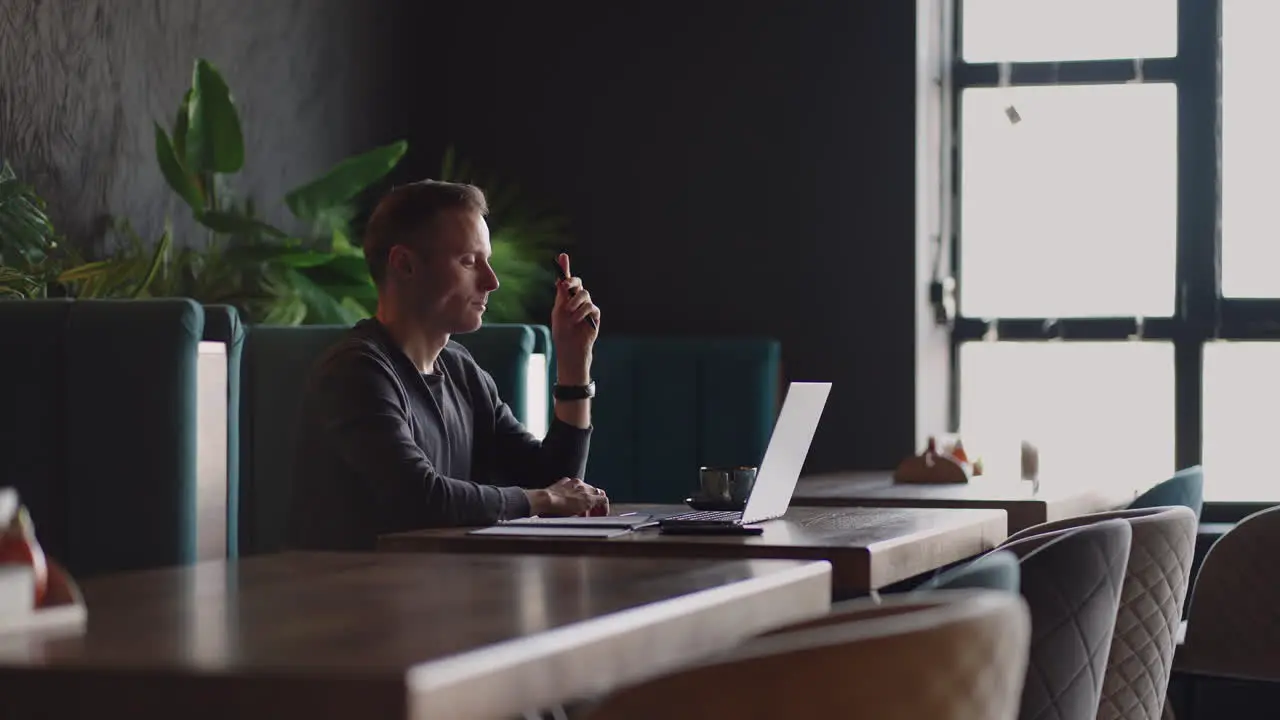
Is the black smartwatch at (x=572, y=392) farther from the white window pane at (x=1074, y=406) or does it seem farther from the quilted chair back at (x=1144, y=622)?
the white window pane at (x=1074, y=406)

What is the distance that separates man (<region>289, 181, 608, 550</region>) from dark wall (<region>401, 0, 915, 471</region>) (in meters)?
2.28

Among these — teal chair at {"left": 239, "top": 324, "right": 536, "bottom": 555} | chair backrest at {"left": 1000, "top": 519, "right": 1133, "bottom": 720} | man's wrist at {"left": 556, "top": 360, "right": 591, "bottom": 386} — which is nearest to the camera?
chair backrest at {"left": 1000, "top": 519, "right": 1133, "bottom": 720}

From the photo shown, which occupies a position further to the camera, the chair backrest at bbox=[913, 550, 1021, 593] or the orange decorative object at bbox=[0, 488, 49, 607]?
the chair backrest at bbox=[913, 550, 1021, 593]

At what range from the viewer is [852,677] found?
1.24 metres

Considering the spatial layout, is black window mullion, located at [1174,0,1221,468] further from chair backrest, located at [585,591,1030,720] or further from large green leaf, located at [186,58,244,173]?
chair backrest, located at [585,591,1030,720]

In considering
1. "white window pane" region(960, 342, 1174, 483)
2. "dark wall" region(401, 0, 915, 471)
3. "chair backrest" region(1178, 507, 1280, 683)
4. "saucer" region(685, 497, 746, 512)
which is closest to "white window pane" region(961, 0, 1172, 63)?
"dark wall" region(401, 0, 915, 471)

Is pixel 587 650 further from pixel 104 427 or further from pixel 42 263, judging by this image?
pixel 42 263

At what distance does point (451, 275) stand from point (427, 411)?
264 millimetres

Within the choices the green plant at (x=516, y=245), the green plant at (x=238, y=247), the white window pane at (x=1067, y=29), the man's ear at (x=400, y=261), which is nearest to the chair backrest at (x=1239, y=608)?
the man's ear at (x=400, y=261)

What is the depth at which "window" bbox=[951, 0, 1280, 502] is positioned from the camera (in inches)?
221

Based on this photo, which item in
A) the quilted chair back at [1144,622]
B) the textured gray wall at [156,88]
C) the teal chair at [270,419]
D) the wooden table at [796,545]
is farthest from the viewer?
the textured gray wall at [156,88]

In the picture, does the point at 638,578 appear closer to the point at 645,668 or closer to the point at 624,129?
the point at 645,668

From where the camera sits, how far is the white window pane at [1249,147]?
18.4ft

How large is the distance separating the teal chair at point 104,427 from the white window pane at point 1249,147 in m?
3.68
